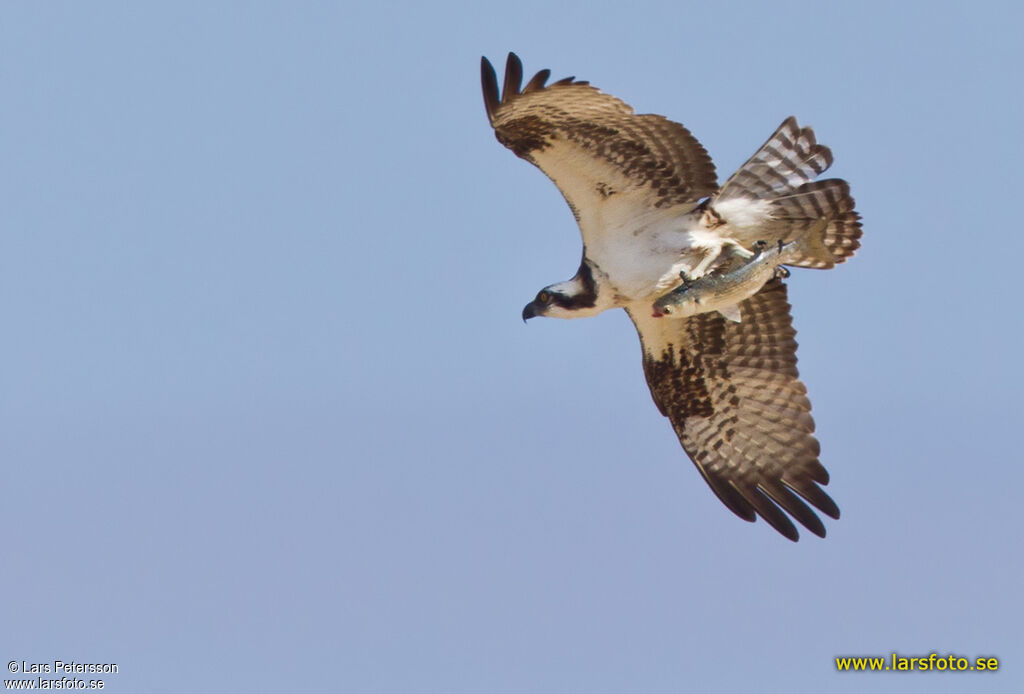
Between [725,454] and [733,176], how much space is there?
227 centimetres

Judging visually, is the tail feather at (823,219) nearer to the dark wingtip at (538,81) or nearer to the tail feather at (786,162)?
the tail feather at (786,162)

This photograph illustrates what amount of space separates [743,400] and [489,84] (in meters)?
3.25

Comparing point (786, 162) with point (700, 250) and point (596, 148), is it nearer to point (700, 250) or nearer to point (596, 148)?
point (700, 250)

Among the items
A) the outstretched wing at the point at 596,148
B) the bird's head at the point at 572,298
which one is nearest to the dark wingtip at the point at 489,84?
the outstretched wing at the point at 596,148

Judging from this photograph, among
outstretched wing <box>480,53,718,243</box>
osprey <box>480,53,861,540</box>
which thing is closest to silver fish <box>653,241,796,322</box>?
osprey <box>480,53,861,540</box>

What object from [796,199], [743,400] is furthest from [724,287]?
[743,400]

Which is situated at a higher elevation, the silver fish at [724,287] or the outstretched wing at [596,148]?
the outstretched wing at [596,148]

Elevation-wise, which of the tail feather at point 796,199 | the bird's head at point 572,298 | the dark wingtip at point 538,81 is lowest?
the bird's head at point 572,298

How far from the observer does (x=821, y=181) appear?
10.1 m

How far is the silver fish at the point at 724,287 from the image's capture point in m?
9.79

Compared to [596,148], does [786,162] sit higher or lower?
lower

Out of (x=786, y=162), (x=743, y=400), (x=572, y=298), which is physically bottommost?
(x=743, y=400)

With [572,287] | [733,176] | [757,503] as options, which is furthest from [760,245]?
[757,503]

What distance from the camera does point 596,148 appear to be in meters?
9.94
